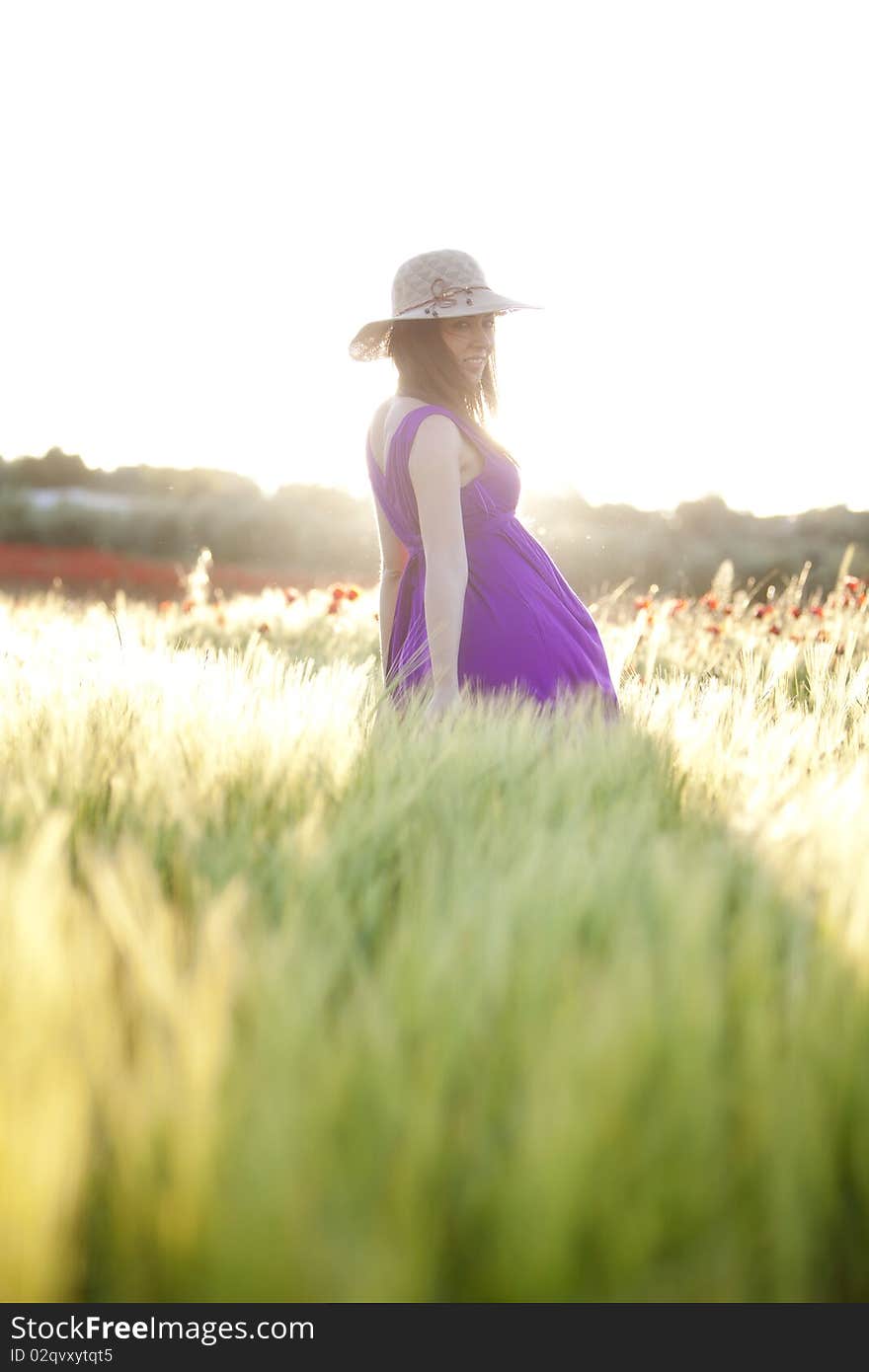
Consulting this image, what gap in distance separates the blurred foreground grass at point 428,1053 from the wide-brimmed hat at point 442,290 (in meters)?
1.84

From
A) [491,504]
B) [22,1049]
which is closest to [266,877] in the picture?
[22,1049]

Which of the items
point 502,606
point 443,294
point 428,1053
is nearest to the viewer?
point 428,1053

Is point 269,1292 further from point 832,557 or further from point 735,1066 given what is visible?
point 832,557

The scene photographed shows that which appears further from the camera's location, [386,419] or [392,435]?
[386,419]

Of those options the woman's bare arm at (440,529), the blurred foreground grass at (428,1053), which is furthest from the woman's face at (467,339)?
the blurred foreground grass at (428,1053)

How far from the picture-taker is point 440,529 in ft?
8.39

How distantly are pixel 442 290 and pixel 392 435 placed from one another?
43 centimetres

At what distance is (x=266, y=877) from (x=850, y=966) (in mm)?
587

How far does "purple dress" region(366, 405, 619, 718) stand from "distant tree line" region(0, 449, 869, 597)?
1204 cm

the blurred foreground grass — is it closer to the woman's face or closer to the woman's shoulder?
the woman's shoulder

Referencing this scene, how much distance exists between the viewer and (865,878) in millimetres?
924

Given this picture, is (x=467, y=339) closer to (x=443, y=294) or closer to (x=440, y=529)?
(x=443, y=294)

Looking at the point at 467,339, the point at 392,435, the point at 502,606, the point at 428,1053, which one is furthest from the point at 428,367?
the point at 428,1053

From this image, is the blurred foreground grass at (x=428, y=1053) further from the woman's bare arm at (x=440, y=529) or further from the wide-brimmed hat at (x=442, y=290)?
the wide-brimmed hat at (x=442, y=290)
